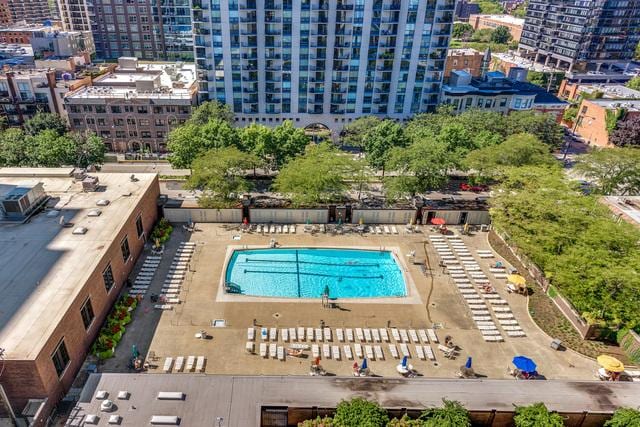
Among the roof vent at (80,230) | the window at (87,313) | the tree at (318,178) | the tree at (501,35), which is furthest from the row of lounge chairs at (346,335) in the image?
the tree at (501,35)

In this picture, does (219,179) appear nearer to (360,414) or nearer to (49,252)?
(49,252)

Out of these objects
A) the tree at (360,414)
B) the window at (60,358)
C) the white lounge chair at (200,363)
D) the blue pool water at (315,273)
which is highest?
the tree at (360,414)

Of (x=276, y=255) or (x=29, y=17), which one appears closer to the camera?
(x=276, y=255)

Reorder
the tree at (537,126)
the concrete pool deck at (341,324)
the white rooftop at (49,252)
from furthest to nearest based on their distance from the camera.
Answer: the tree at (537,126) → the concrete pool deck at (341,324) → the white rooftop at (49,252)

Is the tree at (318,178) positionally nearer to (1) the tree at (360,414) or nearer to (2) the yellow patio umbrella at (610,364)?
(1) the tree at (360,414)

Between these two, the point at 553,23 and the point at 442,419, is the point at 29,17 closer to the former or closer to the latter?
the point at 553,23

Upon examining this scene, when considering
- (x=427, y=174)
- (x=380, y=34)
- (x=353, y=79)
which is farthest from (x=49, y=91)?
(x=427, y=174)

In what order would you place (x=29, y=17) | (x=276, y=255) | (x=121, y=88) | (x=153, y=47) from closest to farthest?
1. (x=276, y=255)
2. (x=121, y=88)
3. (x=153, y=47)
4. (x=29, y=17)
